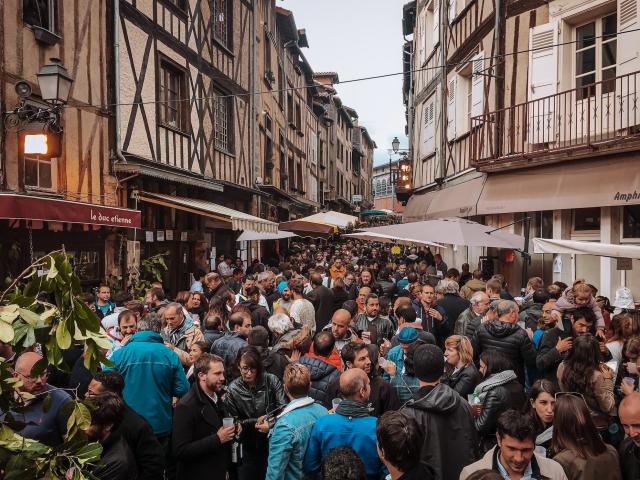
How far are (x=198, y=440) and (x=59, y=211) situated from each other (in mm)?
4352

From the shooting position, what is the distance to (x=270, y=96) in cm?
2000

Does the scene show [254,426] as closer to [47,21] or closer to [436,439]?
[436,439]

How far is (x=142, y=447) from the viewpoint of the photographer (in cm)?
324

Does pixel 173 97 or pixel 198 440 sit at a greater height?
pixel 173 97

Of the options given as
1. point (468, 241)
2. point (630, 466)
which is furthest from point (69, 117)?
point (630, 466)

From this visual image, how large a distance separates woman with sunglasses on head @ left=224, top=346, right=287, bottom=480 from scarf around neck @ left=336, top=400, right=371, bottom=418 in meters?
0.82

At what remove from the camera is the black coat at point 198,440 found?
355cm

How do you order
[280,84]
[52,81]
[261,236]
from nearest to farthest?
[52,81] < [261,236] < [280,84]

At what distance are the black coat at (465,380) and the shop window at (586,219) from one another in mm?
6397

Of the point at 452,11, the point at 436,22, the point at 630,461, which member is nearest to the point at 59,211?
the point at 630,461

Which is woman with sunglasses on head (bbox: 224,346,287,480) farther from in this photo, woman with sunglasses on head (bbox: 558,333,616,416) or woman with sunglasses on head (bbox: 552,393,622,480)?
woman with sunglasses on head (bbox: 558,333,616,416)

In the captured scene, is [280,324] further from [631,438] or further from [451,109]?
[451,109]

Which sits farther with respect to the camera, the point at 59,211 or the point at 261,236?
the point at 261,236

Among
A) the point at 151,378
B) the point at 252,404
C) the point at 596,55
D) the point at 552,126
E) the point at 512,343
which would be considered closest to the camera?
the point at 252,404
